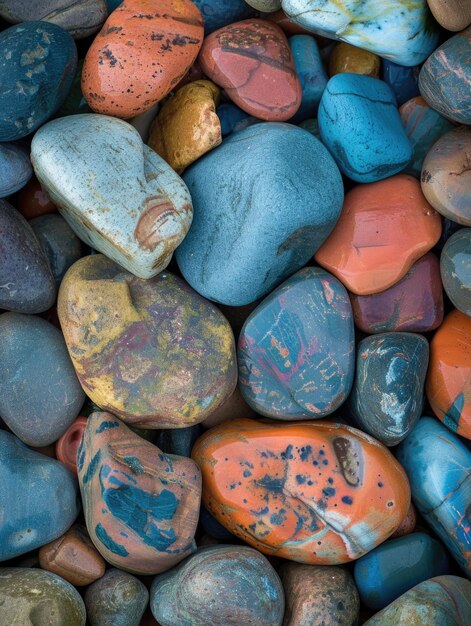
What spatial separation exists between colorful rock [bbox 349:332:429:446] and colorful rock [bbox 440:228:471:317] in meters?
0.14

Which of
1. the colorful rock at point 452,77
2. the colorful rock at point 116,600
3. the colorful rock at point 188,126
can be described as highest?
the colorful rock at point 452,77

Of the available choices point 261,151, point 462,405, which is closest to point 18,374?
point 261,151

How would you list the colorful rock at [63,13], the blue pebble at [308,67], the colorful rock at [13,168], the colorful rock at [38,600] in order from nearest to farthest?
the colorful rock at [38,600] < the colorful rock at [13,168] < the colorful rock at [63,13] < the blue pebble at [308,67]

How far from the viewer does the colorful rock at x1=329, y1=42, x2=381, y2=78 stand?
1.81 meters

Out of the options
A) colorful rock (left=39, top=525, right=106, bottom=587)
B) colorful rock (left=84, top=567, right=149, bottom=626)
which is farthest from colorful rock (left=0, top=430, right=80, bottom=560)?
colorful rock (left=84, top=567, right=149, bottom=626)

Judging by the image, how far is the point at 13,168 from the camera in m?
1.60

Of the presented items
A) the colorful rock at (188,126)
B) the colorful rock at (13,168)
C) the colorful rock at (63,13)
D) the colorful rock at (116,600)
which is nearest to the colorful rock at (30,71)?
the colorful rock at (13,168)

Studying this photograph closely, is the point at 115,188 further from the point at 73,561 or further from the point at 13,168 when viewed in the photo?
the point at 73,561

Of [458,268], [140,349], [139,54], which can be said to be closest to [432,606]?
[458,268]

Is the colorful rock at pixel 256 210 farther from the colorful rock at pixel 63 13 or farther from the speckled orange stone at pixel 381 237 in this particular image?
the colorful rock at pixel 63 13

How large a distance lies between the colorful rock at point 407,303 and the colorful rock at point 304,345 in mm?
70

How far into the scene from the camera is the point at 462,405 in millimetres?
1718

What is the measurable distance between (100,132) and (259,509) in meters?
1.01

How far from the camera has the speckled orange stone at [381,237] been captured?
1699mm
